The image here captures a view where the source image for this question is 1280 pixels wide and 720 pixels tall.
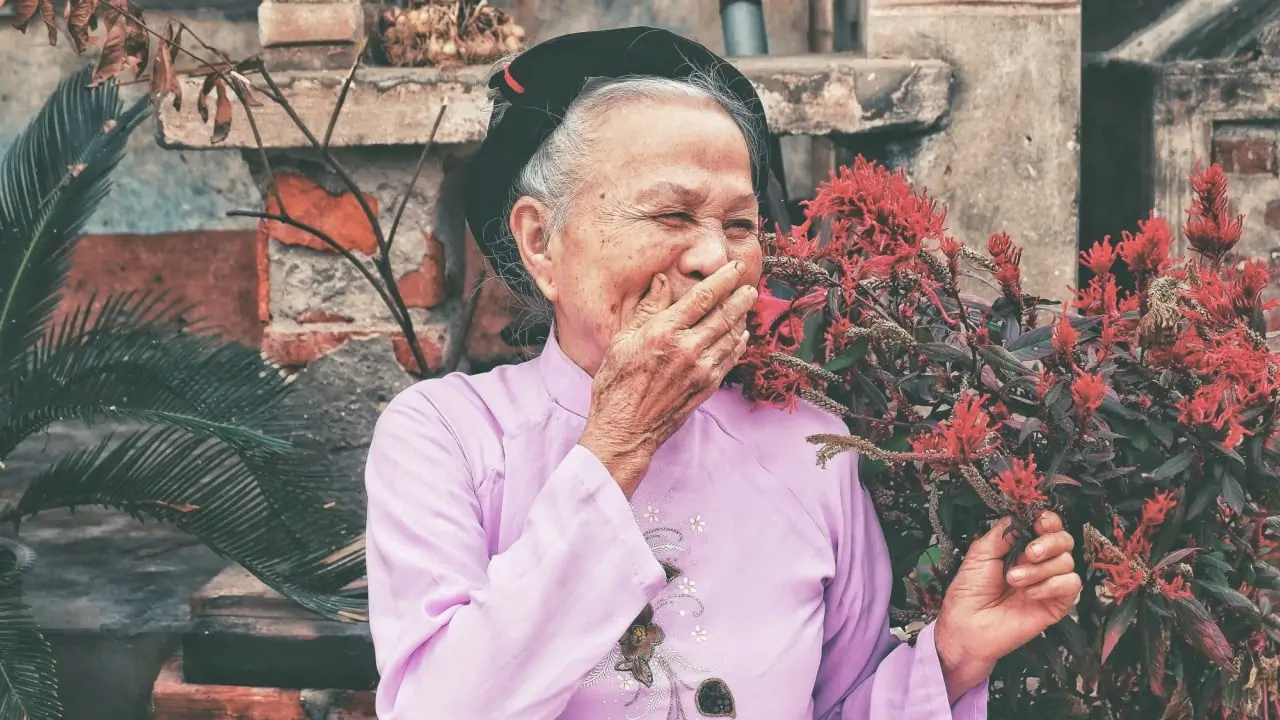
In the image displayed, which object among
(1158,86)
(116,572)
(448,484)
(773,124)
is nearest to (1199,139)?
(1158,86)

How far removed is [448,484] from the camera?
1.80 metres

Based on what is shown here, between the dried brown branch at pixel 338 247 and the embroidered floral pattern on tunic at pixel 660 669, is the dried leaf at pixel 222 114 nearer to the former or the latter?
the dried brown branch at pixel 338 247

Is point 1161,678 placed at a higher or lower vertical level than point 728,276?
lower

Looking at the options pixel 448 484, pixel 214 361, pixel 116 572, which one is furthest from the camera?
pixel 116 572

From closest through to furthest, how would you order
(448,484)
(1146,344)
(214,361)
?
1. (1146,344)
2. (448,484)
3. (214,361)

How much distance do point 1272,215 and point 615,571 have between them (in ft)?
8.20

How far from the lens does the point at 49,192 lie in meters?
3.39

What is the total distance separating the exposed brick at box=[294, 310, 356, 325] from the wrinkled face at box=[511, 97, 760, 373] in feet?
5.30

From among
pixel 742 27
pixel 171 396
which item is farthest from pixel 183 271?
pixel 742 27

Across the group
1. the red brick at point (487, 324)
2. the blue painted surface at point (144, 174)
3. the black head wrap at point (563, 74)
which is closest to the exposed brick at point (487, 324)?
Answer: the red brick at point (487, 324)

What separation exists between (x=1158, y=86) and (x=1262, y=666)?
219 cm

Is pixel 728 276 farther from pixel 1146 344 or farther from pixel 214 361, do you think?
pixel 214 361

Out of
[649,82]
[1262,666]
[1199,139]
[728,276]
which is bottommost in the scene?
[1262,666]

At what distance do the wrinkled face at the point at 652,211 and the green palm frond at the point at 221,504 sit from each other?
145 centimetres
